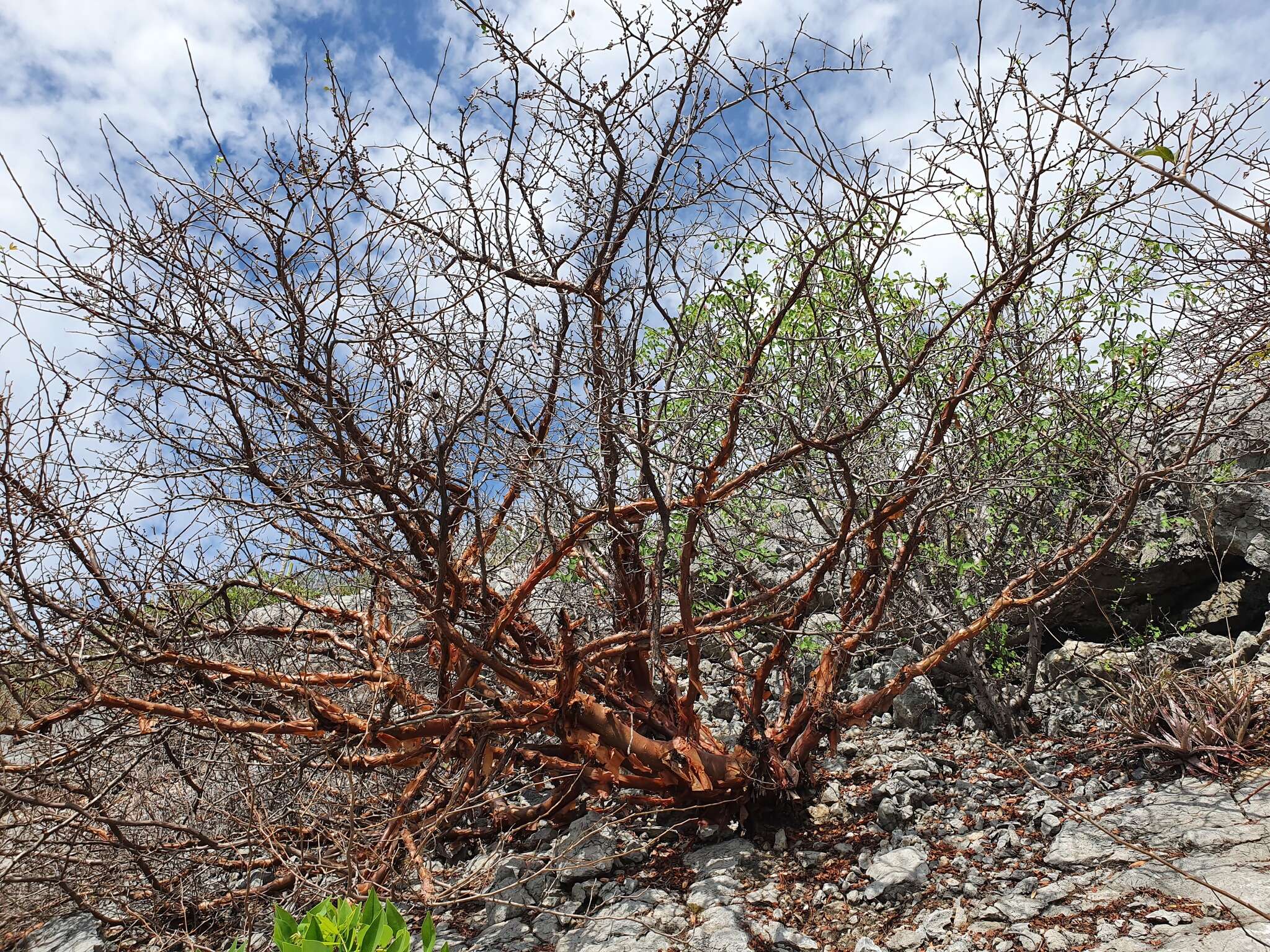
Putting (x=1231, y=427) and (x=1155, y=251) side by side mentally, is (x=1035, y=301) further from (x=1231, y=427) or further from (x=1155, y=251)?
(x=1231, y=427)

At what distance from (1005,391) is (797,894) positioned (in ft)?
11.4

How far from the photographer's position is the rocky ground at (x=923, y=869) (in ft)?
12.5

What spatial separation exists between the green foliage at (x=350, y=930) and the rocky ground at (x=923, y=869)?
869 millimetres

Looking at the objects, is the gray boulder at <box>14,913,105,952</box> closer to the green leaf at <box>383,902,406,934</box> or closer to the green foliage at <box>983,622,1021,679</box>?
the green leaf at <box>383,902,406,934</box>

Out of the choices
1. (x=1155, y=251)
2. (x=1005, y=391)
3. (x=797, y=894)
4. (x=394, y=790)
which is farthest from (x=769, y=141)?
(x=394, y=790)

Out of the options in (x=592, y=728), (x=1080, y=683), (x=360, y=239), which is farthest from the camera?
(x=1080, y=683)

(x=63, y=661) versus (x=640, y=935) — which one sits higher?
(x=63, y=661)

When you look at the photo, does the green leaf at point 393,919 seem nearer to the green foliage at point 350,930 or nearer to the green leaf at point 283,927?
the green foliage at point 350,930

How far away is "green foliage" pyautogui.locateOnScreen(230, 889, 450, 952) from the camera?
3018mm

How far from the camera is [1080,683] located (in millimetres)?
6555

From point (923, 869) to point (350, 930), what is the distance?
289 cm

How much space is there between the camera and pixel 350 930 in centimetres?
319

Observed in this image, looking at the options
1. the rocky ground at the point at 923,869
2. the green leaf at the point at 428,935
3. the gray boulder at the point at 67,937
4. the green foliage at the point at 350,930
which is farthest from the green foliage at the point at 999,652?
the gray boulder at the point at 67,937

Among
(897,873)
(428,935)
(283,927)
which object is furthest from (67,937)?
(897,873)
